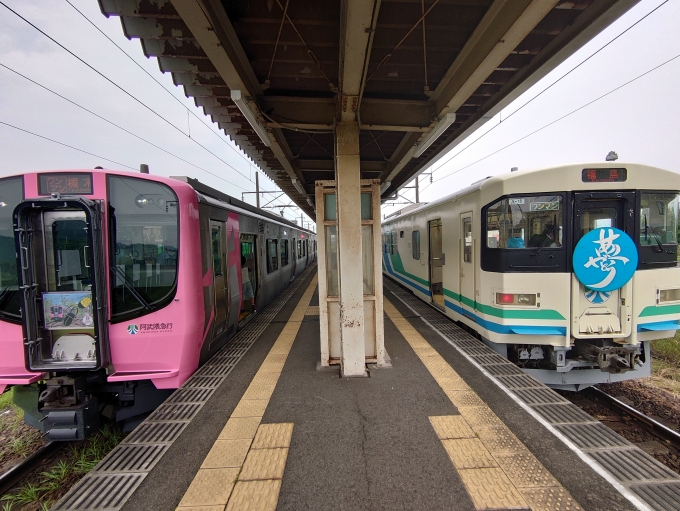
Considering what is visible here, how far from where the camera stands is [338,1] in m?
2.89

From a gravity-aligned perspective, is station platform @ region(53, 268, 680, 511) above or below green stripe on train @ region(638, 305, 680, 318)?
below

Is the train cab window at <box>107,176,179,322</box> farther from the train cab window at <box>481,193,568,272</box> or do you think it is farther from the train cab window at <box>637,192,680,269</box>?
the train cab window at <box>637,192,680,269</box>

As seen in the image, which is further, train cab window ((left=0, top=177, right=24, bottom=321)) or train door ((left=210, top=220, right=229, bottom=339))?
train door ((left=210, top=220, right=229, bottom=339))

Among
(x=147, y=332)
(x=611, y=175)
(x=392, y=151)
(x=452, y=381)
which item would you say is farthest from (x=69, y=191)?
(x=611, y=175)

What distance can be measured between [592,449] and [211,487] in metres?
2.97

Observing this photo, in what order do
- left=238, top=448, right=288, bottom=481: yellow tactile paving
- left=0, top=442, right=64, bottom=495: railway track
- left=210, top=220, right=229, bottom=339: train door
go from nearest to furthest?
left=238, top=448, right=288, bottom=481: yellow tactile paving < left=0, top=442, right=64, bottom=495: railway track < left=210, top=220, right=229, bottom=339: train door

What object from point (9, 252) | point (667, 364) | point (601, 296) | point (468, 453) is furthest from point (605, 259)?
point (9, 252)

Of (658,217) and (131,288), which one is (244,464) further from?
(658,217)

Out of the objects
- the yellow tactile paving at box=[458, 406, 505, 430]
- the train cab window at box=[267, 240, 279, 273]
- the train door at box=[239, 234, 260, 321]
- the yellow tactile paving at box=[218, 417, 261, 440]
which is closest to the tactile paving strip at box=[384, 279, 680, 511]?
the yellow tactile paving at box=[458, 406, 505, 430]

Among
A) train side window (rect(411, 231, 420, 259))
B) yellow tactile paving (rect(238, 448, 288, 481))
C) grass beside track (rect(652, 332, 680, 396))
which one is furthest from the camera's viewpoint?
train side window (rect(411, 231, 420, 259))

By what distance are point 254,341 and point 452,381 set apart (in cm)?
330

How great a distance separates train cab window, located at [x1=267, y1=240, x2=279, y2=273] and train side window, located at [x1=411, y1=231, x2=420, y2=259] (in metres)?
4.12

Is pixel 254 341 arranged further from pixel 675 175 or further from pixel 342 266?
pixel 675 175

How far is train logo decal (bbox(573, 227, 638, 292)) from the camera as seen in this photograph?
383cm
